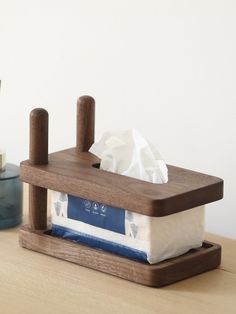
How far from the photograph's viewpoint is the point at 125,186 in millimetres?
1053

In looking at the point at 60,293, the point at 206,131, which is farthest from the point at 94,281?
the point at 206,131

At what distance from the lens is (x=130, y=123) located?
5.20 ft

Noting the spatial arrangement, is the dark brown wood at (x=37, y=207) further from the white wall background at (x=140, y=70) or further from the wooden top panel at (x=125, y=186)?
the white wall background at (x=140, y=70)

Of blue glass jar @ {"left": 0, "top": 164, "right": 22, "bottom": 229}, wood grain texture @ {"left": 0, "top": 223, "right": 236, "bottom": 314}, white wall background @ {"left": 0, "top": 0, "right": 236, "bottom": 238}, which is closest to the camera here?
wood grain texture @ {"left": 0, "top": 223, "right": 236, "bottom": 314}

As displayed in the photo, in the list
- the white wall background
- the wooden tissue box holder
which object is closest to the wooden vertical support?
the wooden tissue box holder

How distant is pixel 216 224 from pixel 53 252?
503 mm

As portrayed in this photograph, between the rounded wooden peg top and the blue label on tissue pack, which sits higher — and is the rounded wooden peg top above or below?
above

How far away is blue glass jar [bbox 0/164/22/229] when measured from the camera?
124 cm

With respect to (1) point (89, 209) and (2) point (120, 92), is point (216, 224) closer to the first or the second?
(2) point (120, 92)

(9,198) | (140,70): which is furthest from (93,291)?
(140,70)

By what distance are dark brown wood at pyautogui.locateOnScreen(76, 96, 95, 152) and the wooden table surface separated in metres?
0.16

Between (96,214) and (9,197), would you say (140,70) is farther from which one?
(96,214)

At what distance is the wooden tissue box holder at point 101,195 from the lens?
3.39 feet

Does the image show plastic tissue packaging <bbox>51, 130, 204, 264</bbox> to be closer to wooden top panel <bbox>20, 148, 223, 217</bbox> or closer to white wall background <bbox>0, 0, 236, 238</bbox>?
wooden top panel <bbox>20, 148, 223, 217</bbox>
